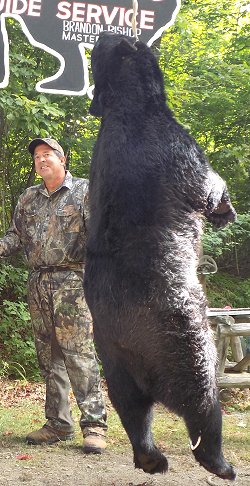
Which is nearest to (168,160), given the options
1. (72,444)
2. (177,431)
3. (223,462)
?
(223,462)

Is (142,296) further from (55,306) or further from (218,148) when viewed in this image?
(218,148)

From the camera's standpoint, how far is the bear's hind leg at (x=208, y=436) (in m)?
2.62

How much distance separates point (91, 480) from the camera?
4074mm

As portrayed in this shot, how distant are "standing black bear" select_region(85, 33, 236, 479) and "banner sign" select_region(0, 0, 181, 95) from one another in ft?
8.43

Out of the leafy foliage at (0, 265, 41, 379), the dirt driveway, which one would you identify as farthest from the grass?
the leafy foliage at (0, 265, 41, 379)

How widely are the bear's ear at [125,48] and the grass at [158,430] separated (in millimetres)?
3066

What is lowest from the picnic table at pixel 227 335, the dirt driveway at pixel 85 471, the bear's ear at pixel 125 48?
the dirt driveway at pixel 85 471

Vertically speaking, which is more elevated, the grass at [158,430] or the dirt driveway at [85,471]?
the dirt driveway at [85,471]

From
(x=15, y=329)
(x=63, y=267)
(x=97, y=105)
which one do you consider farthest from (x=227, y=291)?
(x=97, y=105)

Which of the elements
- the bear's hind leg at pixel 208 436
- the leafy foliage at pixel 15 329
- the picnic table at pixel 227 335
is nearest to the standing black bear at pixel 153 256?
the bear's hind leg at pixel 208 436

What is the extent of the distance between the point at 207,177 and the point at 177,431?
343cm

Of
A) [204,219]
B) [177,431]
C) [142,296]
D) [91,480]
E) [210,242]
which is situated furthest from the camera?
[210,242]

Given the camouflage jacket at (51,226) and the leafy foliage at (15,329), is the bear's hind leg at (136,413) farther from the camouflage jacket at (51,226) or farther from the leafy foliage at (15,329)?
the leafy foliage at (15,329)

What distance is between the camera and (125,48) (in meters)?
2.88
